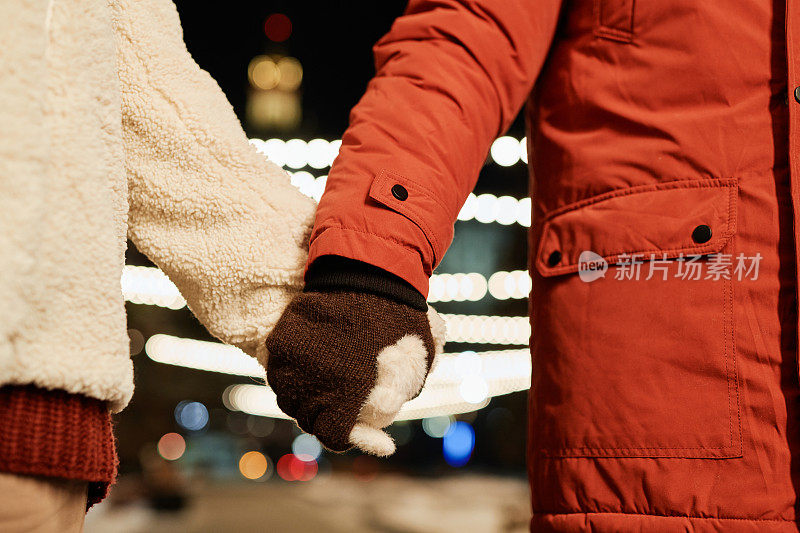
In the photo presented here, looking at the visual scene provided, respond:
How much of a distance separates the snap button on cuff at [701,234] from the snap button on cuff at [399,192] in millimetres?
484

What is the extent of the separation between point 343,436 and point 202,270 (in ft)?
1.16

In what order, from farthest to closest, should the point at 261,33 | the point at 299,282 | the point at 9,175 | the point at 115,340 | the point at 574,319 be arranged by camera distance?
the point at 261,33, the point at 574,319, the point at 299,282, the point at 115,340, the point at 9,175

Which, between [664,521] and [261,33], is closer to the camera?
[664,521]

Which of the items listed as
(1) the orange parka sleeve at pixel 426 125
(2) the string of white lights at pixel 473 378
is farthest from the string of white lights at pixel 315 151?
(2) the string of white lights at pixel 473 378

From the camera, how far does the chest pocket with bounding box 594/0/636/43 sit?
1.34 m

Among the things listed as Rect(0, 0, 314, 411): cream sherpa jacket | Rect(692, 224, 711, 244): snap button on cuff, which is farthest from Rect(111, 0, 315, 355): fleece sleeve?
Rect(692, 224, 711, 244): snap button on cuff

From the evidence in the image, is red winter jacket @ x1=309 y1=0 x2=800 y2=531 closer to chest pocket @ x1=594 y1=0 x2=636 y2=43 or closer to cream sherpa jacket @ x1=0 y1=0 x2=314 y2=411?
chest pocket @ x1=594 y1=0 x2=636 y2=43

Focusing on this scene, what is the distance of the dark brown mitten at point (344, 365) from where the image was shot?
1054 millimetres

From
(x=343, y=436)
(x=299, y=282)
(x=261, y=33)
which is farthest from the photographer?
(x=261, y=33)

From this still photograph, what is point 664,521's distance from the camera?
1.16 metres

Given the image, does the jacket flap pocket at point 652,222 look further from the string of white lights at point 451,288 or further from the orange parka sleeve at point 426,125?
the string of white lights at point 451,288

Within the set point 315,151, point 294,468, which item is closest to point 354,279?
point 315,151

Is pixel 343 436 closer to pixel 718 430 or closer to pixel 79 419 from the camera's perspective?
pixel 79 419

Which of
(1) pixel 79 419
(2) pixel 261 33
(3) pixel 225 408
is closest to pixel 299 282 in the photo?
(1) pixel 79 419
